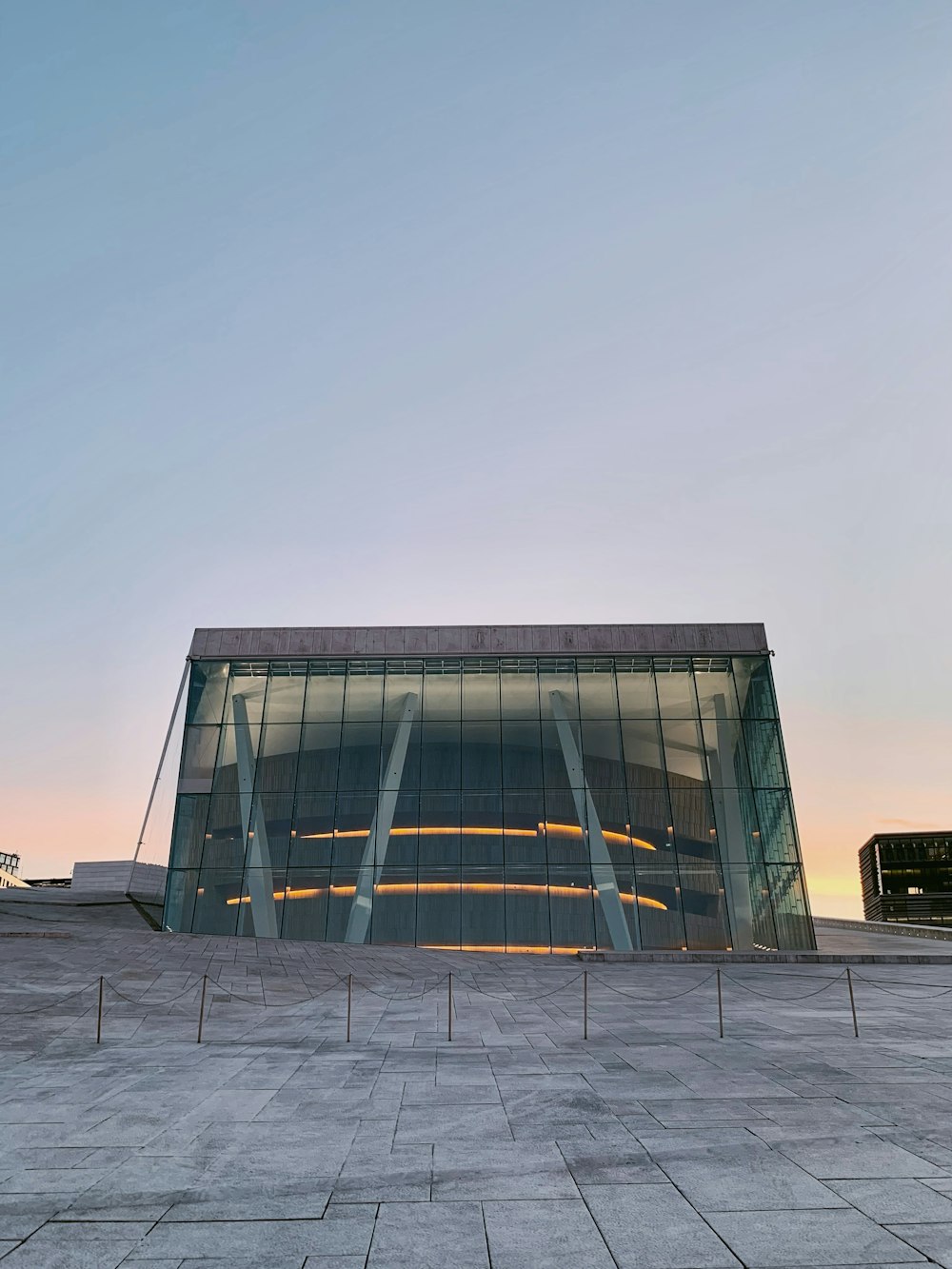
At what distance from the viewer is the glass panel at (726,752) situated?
113 feet

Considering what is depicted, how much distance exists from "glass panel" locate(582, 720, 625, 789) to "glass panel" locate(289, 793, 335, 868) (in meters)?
10.5

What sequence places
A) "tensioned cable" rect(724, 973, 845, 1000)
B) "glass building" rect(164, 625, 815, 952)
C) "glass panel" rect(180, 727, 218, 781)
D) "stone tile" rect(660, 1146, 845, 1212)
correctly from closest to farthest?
"stone tile" rect(660, 1146, 845, 1212)
"tensioned cable" rect(724, 973, 845, 1000)
"glass building" rect(164, 625, 815, 952)
"glass panel" rect(180, 727, 218, 781)

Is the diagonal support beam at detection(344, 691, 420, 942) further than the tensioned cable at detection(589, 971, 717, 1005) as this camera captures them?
Yes

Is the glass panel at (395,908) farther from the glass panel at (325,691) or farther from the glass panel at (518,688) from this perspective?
the glass panel at (518,688)

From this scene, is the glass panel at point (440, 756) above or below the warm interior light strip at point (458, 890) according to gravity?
above

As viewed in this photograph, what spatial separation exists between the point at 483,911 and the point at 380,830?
5124mm

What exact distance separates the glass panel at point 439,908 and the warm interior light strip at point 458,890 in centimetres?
4

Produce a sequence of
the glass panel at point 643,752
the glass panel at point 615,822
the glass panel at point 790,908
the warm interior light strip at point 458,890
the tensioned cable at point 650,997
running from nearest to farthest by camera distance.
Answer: the tensioned cable at point 650,997
the glass panel at point 790,908
the warm interior light strip at point 458,890
the glass panel at point 615,822
the glass panel at point 643,752

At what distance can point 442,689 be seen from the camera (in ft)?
120

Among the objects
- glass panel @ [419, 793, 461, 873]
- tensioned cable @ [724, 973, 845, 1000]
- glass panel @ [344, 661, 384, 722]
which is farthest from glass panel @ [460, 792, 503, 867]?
tensioned cable @ [724, 973, 845, 1000]

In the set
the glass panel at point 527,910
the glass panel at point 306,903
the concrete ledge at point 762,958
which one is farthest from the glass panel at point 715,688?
the glass panel at point 306,903

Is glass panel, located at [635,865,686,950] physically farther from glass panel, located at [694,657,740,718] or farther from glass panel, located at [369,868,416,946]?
glass panel, located at [369,868,416,946]

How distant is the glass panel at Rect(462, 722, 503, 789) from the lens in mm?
34375

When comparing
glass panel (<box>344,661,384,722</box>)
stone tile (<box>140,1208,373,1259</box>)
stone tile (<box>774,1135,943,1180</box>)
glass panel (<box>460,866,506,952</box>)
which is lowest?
stone tile (<box>140,1208,373,1259</box>)
